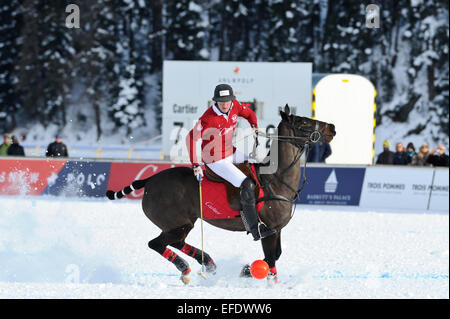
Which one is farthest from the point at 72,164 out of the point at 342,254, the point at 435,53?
the point at 435,53

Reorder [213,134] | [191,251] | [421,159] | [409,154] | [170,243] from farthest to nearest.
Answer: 1. [409,154]
2. [421,159]
3. [191,251]
4. [170,243]
5. [213,134]

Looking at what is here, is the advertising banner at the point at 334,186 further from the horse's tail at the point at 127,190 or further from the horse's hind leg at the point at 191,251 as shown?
the horse's tail at the point at 127,190

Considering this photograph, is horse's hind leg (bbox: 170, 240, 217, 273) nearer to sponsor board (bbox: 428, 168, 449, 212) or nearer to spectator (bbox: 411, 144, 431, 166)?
sponsor board (bbox: 428, 168, 449, 212)

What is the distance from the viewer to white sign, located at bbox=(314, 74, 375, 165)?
18094mm

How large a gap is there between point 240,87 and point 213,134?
41.7 ft

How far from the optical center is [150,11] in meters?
41.7

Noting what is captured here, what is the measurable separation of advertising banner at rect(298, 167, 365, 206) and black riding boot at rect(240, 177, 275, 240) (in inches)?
319

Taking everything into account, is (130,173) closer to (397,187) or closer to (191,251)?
(397,187)

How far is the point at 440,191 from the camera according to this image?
47.6 ft

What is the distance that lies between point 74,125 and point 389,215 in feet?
102

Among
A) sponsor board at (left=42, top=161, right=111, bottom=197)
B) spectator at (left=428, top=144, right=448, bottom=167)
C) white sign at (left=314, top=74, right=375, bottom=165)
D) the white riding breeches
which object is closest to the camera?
the white riding breeches

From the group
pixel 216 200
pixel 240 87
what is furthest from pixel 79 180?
pixel 216 200

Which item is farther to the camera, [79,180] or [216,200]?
[79,180]

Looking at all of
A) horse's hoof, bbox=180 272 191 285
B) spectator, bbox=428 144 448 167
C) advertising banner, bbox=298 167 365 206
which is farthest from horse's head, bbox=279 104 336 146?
spectator, bbox=428 144 448 167
